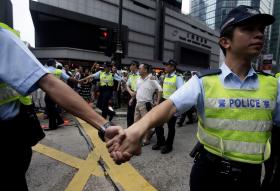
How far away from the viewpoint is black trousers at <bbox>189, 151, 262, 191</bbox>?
1689 millimetres

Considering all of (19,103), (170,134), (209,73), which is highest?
(209,73)

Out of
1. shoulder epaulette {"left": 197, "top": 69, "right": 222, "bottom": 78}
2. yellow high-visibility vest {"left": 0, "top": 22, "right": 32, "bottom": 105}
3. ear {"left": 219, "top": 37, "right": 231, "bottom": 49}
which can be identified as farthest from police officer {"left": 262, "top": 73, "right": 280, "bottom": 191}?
yellow high-visibility vest {"left": 0, "top": 22, "right": 32, "bottom": 105}

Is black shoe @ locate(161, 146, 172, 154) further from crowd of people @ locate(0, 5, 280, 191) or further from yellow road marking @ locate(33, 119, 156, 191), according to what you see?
crowd of people @ locate(0, 5, 280, 191)

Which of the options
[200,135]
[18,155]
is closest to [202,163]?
[200,135]

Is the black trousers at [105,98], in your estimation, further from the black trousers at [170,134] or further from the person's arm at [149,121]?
the person's arm at [149,121]

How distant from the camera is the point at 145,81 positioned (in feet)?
20.8

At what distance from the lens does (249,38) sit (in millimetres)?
1761

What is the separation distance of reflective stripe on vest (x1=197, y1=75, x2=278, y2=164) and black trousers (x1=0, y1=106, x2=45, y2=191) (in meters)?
1.10

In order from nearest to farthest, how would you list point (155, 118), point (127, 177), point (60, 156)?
point (155, 118) → point (127, 177) → point (60, 156)

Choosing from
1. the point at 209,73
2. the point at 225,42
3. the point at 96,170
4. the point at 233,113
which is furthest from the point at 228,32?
the point at 96,170

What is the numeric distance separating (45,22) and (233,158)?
121 ft

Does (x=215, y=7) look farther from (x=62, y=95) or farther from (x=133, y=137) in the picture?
(x=62, y=95)

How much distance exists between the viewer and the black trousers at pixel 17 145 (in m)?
1.57

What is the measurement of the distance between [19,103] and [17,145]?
0.25 m
